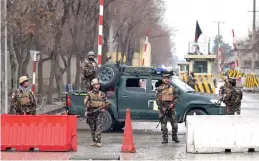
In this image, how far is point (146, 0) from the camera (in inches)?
1700

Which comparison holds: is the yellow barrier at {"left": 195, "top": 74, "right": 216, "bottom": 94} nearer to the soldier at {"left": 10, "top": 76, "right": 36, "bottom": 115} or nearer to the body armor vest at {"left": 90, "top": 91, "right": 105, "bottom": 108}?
the body armor vest at {"left": 90, "top": 91, "right": 105, "bottom": 108}

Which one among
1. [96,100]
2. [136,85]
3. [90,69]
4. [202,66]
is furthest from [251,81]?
[96,100]

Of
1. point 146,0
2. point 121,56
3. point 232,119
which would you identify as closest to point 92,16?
point 146,0

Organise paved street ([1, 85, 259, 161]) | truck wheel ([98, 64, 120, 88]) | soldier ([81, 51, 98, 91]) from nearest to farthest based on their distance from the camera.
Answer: paved street ([1, 85, 259, 161]), truck wheel ([98, 64, 120, 88]), soldier ([81, 51, 98, 91])

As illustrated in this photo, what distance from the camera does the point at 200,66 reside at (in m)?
34.6

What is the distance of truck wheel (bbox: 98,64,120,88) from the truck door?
1.07 ft

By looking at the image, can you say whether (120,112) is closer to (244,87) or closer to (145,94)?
(145,94)

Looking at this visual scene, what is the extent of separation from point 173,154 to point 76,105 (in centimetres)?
542

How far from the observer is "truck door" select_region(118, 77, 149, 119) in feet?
54.1

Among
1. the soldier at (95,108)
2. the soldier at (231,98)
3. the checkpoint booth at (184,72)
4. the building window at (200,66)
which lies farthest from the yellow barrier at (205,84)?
the soldier at (95,108)

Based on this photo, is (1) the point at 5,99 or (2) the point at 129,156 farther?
(1) the point at 5,99

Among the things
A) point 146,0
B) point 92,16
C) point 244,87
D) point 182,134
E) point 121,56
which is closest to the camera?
point 182,134

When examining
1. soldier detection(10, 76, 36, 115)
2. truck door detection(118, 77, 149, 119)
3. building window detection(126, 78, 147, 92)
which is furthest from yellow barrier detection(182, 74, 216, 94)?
soldier detection(10, 76, 36, 115)

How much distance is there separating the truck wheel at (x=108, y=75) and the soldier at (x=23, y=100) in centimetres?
346
